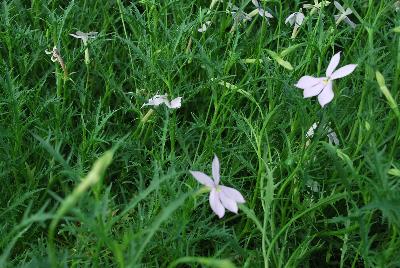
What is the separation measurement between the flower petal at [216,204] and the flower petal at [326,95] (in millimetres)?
305

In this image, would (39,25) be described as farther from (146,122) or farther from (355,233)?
(355,233)

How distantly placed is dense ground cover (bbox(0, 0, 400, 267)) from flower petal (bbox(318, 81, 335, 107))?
36mm

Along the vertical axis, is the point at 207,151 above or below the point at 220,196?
below

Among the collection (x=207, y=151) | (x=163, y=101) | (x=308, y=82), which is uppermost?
(x=308, y=82)

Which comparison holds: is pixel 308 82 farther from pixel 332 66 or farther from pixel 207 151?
pixel 207 151

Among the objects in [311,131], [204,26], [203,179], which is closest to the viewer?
[203,179]

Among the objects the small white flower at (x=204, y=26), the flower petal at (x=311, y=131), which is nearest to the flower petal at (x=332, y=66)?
the flower petal at (x=311, y=131)

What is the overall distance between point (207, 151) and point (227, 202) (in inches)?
16.9

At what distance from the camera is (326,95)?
131 cm

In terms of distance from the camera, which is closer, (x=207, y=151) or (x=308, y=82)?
(x=308, y=82)

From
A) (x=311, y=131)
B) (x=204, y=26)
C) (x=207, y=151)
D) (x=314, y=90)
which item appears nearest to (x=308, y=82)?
(x=314, y=90)

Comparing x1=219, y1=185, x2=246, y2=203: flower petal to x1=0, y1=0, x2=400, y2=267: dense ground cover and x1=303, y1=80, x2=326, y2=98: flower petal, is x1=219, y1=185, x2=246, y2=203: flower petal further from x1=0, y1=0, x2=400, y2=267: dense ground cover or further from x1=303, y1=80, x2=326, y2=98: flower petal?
x1=303, y1=80, x2=326, y2=98: flower petal

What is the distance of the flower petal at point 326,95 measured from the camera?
4.25ft

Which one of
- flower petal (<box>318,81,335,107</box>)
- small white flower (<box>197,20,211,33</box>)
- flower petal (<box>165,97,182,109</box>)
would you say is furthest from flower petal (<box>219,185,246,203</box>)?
small white flower (<box>197,20,211,33</box>)
